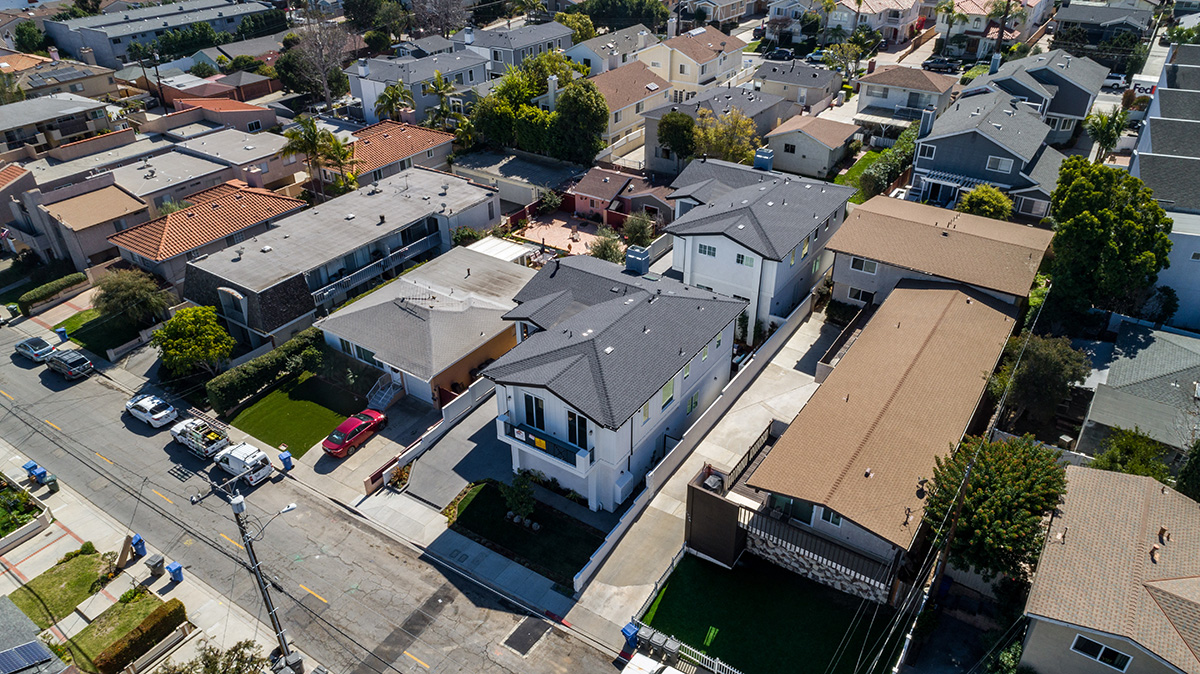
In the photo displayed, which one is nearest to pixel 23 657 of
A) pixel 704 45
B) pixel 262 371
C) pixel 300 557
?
pixel 300 557

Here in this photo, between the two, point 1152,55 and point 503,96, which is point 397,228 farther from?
point 1152,55

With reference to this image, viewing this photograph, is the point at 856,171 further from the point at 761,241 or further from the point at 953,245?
the point at 761,241

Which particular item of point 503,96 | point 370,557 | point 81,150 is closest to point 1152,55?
point 503,96

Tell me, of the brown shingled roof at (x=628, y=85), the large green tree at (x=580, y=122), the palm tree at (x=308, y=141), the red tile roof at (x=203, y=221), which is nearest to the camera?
the red tile roof at (x=203, y=221)

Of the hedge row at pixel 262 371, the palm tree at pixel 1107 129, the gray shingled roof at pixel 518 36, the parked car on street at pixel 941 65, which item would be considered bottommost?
the hedge row at pixel 262 371

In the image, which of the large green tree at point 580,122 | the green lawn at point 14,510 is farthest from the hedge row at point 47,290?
the large green tree at point 580,122

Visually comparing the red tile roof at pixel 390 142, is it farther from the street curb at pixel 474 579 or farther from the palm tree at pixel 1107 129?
the palm tree at pixel 1107 129
